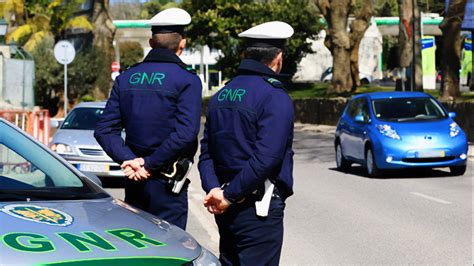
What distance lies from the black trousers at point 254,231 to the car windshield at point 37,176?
2.48 feet

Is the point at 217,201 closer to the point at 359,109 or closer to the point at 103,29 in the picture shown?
the point at 359,109

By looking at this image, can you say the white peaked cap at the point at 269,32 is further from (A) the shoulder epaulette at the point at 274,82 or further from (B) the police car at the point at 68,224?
(B) the police car at the point at 68,224

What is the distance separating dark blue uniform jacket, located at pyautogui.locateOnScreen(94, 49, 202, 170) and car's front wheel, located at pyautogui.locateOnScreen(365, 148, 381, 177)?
1283cm

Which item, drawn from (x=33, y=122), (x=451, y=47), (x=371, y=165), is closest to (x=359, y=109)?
(x=371, y=165)

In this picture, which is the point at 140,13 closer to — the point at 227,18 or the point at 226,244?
the point at 227,18

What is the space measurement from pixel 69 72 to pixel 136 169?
4586cm

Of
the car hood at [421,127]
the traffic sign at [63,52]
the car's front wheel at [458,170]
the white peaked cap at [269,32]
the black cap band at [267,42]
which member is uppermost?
the white peaked cap at [269,32]

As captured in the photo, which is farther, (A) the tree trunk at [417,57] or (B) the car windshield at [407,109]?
(A) the tree trunk at [417,57]

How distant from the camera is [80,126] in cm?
1988

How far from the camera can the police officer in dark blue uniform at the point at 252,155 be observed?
562cm

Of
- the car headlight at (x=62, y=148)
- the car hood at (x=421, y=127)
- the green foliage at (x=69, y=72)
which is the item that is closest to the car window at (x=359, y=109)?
the car hood at (x=421, y=127)

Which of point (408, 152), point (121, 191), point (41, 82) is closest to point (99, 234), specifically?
point (121, 191)

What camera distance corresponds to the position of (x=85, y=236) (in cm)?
484

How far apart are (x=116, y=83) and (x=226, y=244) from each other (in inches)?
57.0
